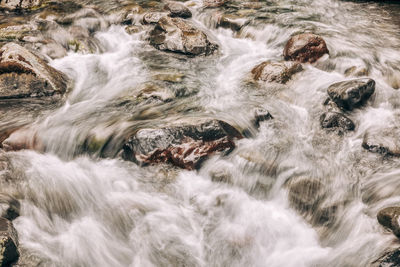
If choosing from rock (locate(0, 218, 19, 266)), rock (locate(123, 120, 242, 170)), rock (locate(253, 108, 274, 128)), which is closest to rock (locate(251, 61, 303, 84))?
rock (locate(253, 108, 274, 128))

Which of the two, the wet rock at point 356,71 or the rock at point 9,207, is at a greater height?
the wet rock at point 356,71

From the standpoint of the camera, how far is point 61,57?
909 cm

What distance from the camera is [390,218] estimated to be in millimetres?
4453

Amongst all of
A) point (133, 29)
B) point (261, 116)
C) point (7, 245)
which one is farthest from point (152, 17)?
point (7, 245)

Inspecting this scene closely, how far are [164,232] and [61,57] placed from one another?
626 centimetres

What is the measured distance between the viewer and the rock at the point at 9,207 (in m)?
4.55

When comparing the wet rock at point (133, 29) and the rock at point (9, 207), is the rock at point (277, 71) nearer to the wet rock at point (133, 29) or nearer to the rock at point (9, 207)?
the wet rock at point (133, 29)

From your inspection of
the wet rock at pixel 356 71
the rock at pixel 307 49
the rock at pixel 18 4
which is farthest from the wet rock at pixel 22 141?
the rock at pixel 18 4

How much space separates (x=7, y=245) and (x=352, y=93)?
6471 mm

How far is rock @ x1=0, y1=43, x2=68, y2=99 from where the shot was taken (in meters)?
7.09

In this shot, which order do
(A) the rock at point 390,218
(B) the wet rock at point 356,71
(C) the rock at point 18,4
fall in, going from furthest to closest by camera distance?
1. (C) the rock at point 18,4
2. (B) the wet rock at point 356,71
3. (A) the rock at point 390,218

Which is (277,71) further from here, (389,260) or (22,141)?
(22,141)

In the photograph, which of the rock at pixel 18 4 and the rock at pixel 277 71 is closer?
the rock at pixel 277 71

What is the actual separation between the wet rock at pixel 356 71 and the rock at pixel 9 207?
7.48 metres
